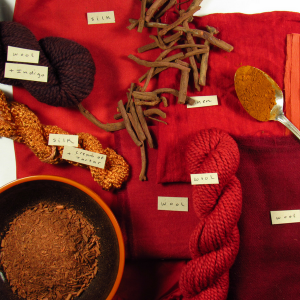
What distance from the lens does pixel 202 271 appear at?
444mm

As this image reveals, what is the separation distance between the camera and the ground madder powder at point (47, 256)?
0.48 metres

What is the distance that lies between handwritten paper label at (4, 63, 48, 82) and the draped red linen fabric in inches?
4.1

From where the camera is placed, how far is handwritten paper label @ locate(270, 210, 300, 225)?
0.52 meters

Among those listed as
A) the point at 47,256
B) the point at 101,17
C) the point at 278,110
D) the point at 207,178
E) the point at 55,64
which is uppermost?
the point at 101,17

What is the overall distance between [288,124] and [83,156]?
44 cm

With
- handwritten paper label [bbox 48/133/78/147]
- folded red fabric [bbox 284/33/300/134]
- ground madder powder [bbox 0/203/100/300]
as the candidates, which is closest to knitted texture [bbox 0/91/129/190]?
handwritten paper label [bbox 48/133/78/147]

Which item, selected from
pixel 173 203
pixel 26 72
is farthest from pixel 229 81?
pixel 26 72

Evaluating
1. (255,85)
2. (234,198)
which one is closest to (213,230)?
(234,198)

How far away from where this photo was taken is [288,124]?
521 millimetres

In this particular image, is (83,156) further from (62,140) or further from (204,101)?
(204,101)

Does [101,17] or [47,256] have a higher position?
Result: [101,17]

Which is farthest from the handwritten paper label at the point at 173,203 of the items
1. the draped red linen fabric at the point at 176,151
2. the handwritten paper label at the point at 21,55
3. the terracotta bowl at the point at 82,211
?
the handwritten paper label at the point at 21,55

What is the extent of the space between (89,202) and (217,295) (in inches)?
11.8

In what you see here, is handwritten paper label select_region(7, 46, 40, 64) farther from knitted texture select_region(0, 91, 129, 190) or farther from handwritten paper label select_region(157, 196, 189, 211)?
handwritten paper label select_region(157, 196, 189, 211)
